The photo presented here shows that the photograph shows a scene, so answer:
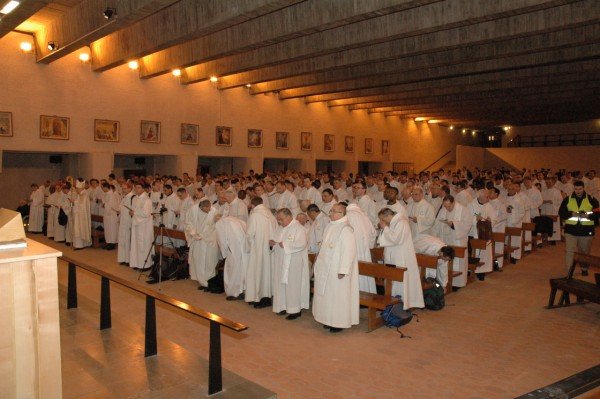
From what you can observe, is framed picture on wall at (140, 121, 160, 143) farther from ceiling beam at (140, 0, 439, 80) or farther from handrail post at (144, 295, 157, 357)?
handrail post at (144, 295, 157, 357)

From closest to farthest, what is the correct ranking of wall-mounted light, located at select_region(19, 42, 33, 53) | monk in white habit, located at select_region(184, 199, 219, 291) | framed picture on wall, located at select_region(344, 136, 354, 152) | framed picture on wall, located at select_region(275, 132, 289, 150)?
monk in white habit, located at select_region(184, 199, 219, 291) → wall-mounted light, located at select_region(19, 42, 33, 53) → framed picture on wall, located at select_region(275, 132, 289, 150) → framed picture on wall, located at select_region(344, 136, 354, 152)

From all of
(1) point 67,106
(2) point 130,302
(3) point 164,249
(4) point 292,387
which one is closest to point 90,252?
(3) point 164,249

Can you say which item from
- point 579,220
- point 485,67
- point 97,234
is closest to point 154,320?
point 579,220

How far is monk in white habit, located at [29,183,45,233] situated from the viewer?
58.5ft

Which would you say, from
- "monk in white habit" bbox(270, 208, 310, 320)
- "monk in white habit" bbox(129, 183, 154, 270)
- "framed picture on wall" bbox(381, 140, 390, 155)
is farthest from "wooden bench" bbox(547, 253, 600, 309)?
"framed picture on wall" bbox(381, 140, 390, 155)

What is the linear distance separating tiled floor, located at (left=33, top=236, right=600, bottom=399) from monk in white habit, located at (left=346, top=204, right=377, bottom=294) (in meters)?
1.02

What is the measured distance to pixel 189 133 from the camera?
74.6 feet

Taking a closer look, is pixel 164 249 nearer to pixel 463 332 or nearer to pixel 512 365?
pixel 463 332

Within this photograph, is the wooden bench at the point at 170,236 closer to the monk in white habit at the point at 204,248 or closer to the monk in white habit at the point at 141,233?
the monk in white habit at the point at 141,233

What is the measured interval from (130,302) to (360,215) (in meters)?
4.65

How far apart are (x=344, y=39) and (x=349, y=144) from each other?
17472 mm

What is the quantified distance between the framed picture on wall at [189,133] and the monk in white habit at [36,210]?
6568mm

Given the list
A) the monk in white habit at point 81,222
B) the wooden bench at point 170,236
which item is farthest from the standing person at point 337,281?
the monk in white habit at point 81,222

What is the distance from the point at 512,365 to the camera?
20.6 feet
